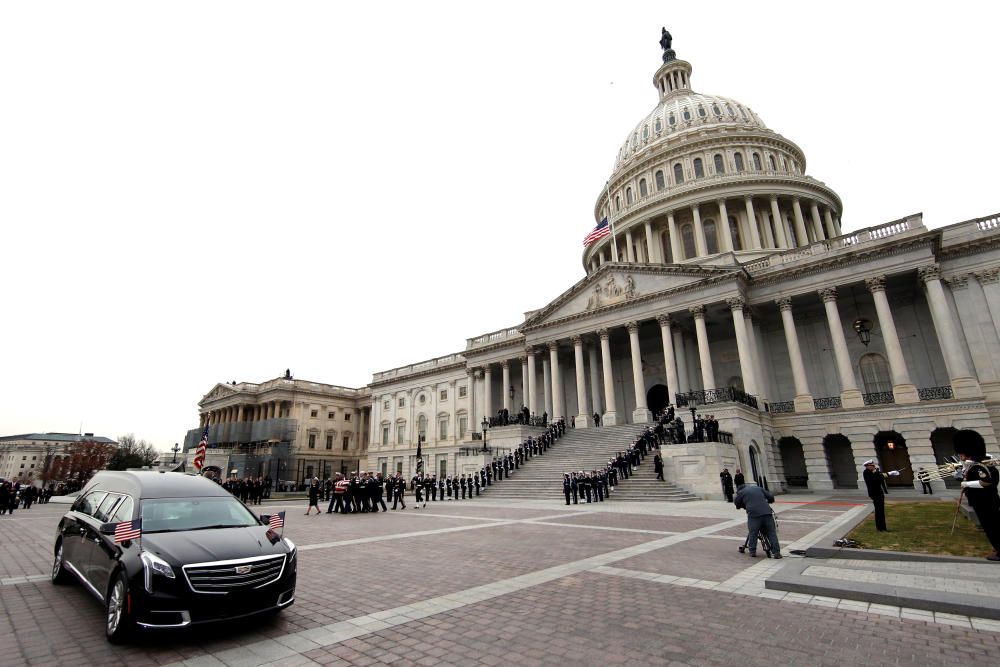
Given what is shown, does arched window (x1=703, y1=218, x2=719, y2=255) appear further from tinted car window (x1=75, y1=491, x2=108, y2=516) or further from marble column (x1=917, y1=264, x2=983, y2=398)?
tinted car window (x1=75, y1=491, x2=108, y2=516)

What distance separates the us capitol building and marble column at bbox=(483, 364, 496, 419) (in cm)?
22

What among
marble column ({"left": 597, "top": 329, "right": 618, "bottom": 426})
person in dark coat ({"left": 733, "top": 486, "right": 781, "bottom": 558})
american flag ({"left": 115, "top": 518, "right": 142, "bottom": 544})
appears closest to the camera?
american flag ({"left": 115, "top": 518, "right": 142, "bottom": 544})

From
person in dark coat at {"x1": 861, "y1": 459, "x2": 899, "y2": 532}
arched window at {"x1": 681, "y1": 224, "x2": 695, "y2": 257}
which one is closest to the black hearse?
person in dark coat at {"x1": 861, "y1": 459, "x2": 899, "y2": 532}

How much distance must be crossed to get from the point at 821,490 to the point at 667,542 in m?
23.5

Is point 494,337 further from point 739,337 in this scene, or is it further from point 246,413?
point 246,413

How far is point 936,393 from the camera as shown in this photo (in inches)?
A: 1089

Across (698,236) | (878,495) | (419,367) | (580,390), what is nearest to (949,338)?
(580,390)

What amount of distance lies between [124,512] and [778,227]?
5186 cm

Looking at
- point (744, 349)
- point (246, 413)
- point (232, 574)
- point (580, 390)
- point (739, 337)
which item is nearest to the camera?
point (232, 574)

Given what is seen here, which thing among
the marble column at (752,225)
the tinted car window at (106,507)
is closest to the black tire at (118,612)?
the tinted car window at (106,507)

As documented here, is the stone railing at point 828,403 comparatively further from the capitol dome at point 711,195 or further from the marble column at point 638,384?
the capitol dome at point 711,195

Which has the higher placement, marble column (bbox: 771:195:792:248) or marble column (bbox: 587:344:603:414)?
marble column (bbox: 771:195:792:248)

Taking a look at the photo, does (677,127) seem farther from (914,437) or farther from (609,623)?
(609,623)

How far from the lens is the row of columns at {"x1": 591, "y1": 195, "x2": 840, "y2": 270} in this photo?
45531mm
